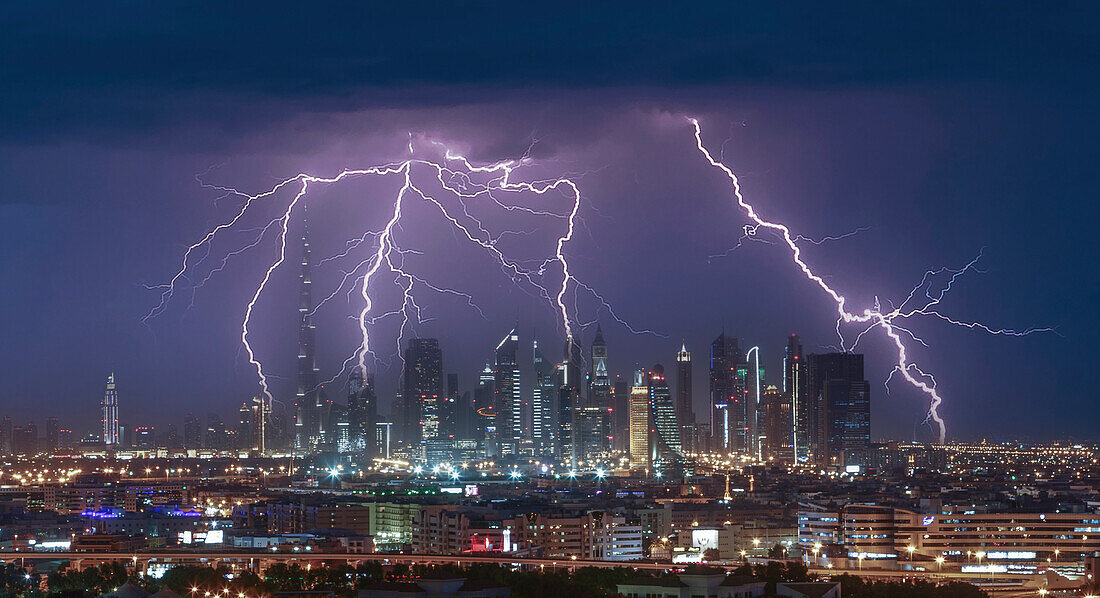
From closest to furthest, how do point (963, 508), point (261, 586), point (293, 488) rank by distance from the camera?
point (261, 586) → point (963, 508) → point (293, 488)

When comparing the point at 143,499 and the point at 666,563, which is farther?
the point at 143,499

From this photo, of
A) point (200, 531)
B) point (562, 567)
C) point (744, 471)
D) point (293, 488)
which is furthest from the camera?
point (744, 471)

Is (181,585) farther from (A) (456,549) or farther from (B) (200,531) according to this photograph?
(B) (200,531)

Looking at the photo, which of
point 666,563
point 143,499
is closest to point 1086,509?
point 666,563

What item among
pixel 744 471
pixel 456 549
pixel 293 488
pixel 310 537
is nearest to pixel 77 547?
pixel 310 537

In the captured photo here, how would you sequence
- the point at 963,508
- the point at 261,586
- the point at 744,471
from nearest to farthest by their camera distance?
the point at 261,586 < the point at 963,508 < the point at 744,471

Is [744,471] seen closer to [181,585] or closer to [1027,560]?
[1027,560]

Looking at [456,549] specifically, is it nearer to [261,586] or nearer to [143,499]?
[261,586]

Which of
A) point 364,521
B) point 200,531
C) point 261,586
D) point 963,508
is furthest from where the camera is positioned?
point 364,521

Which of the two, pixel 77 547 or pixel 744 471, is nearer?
pixel 77 547
